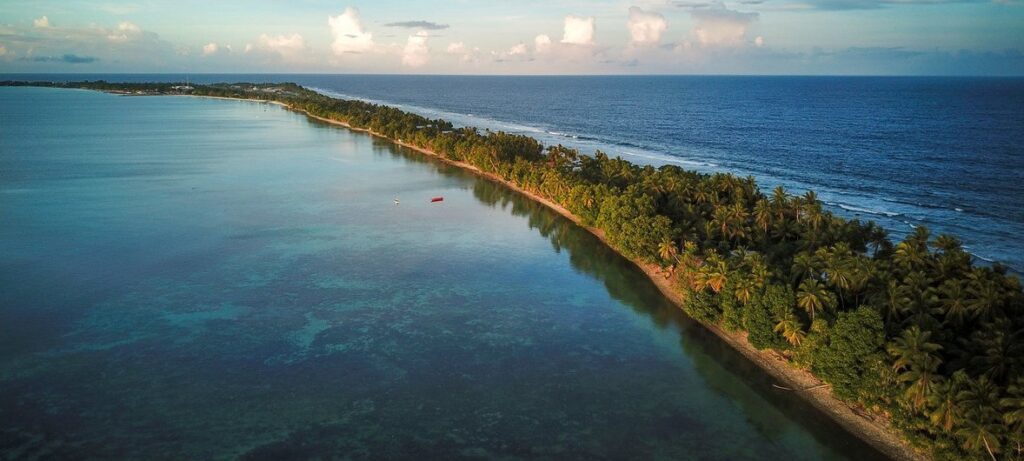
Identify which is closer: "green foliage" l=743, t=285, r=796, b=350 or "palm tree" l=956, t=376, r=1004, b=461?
"palm tree" l=956, t=376, r=1004, b=461

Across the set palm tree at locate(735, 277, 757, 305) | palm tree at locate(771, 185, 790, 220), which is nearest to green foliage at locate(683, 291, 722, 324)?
palm tree at locate(735, 277, 757, 305)

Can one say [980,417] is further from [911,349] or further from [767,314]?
[767,314]

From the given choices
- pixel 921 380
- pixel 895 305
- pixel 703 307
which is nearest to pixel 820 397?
pixel 895 305

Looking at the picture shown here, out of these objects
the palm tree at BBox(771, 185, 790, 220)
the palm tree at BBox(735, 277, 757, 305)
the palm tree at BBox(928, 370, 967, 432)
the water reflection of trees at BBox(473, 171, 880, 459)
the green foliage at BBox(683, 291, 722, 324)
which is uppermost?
the palm tree at BBox(771, 185, 790, 220)

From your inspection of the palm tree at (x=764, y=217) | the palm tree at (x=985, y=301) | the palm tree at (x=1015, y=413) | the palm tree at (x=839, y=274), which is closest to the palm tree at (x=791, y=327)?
the palm tree at (x=839, y=274)

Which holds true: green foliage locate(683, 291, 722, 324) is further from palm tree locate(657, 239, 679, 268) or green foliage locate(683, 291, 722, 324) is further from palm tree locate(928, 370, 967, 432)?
palm tree locate(928, 370, 967, 432)
